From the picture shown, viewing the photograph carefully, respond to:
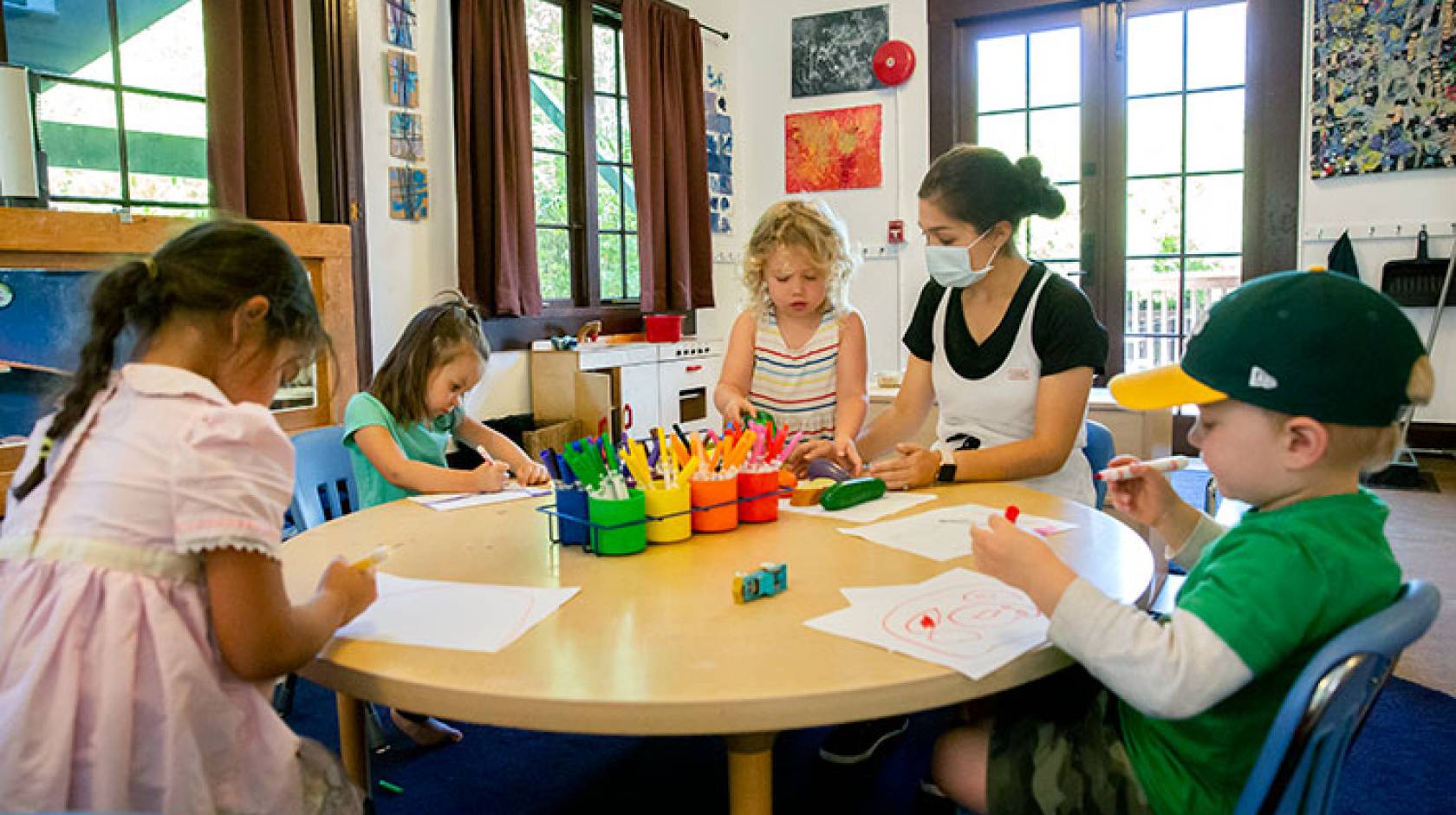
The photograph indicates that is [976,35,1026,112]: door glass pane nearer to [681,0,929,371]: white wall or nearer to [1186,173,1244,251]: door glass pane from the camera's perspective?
[681,0,929,371]: white wall

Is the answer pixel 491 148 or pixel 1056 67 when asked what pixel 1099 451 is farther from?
pixel 1056 67

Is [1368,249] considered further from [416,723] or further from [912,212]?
[416,723]

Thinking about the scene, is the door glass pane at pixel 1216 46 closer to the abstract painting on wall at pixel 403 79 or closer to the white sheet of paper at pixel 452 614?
the abstract painting on wall at pixel 403 79

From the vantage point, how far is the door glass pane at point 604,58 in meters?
5.04

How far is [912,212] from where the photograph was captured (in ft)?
18.9

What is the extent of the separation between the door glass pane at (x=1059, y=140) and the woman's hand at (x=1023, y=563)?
15.8 feet

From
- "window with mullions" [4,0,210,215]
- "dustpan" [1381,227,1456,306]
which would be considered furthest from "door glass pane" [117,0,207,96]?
"dustpan" [1381,227,1456,306]

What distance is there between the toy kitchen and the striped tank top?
1911 mm

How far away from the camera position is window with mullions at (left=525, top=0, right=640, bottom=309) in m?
4.72

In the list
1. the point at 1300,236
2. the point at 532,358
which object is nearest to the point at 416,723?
the point at 532,358

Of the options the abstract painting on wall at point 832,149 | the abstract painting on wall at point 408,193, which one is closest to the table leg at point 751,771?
the abstract painting on wall at point 408,193

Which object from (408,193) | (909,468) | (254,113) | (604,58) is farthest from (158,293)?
(604,58)

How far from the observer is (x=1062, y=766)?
101cm

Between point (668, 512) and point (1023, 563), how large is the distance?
50 centimetres
